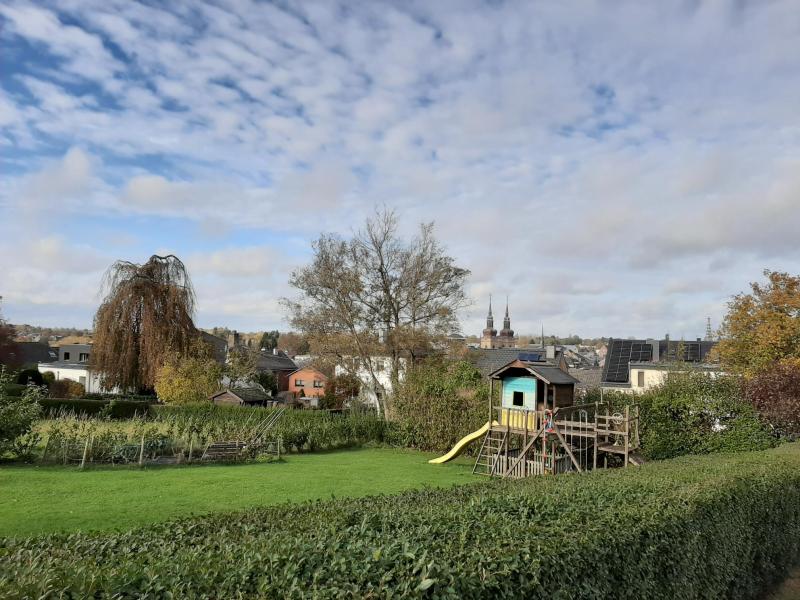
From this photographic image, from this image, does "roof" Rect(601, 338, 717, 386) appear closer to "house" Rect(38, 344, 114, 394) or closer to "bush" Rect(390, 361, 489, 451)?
"bush" Rect(390, 361, 489, 451)

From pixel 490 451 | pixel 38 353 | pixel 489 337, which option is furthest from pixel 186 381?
pixel 489 337

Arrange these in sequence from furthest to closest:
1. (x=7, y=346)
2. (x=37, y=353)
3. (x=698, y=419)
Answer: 1. (x=37, y=353)
2. (x=7, y=346)
3. (x=698, y=419)

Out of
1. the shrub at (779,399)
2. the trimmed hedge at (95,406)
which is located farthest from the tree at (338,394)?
the shrub at (779,399)

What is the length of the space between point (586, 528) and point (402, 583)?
2.18 metres

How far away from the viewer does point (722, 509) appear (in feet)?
22.0

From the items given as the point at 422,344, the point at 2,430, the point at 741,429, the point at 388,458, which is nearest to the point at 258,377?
the point at 422,344

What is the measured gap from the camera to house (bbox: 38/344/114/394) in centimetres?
4894

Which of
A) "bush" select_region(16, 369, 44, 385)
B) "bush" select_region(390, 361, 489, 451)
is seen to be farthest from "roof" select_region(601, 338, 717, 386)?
"bush" select_region(16, 369, 44, 385)

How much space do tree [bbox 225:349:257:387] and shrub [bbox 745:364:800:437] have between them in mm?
32516

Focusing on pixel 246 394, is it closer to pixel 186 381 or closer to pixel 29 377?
pixel 186 381

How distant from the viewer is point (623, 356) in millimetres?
48312

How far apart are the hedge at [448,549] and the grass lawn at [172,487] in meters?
4.67

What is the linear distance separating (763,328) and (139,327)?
123ft

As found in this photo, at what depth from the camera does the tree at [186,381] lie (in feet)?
111
